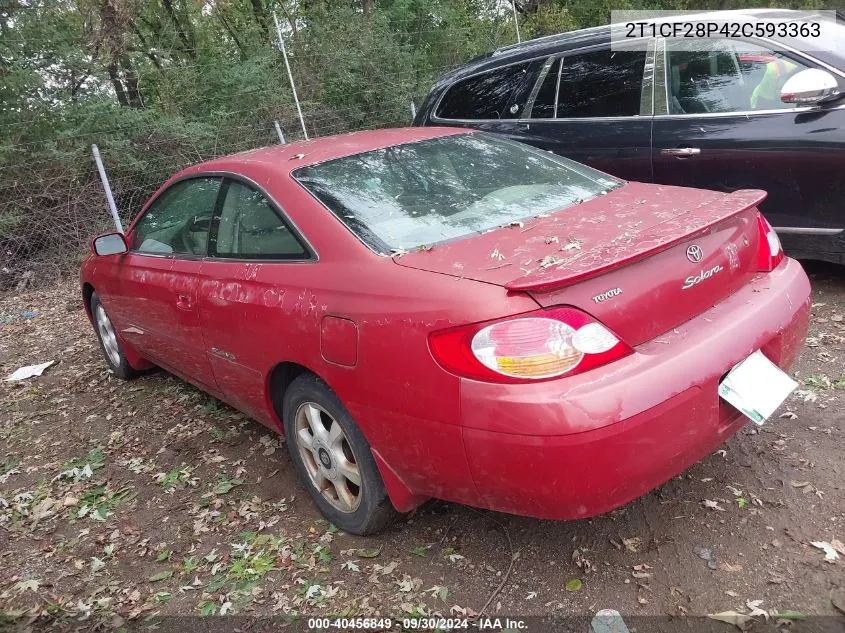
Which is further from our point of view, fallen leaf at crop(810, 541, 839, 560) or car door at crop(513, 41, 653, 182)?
car door at crop(513, 41, 653, 182)

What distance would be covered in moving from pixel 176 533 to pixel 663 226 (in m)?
2.43

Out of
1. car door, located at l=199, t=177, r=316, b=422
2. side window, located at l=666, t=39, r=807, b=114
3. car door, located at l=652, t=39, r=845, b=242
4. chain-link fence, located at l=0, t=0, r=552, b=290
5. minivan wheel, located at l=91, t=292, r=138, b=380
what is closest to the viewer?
car door, located at l=199, t=177, r=316, b=422

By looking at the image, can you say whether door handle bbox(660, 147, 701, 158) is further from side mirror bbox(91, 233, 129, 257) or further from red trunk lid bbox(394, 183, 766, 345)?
side mirror bbox(91, 233, 129, 257)

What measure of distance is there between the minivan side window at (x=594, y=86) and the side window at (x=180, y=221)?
2.83 metres

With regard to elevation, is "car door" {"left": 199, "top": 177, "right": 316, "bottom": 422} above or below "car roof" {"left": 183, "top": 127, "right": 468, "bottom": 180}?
below

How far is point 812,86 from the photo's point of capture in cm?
385

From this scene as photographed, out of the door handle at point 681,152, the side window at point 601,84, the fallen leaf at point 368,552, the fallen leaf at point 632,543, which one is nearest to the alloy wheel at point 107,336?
the fallen leaf at point 368,552

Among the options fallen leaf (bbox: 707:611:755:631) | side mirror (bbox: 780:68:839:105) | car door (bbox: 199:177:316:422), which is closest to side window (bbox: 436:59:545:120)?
side mirror (bbox: 780:68:839:105)

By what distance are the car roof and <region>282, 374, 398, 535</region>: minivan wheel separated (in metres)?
0.99

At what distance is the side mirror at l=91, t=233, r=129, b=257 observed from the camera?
Result: 4023mm

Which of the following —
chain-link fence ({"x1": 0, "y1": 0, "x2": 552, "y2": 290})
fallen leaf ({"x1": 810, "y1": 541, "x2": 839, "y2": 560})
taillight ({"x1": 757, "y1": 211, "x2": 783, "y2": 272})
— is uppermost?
chain-link fence ({"x1": 0, "y1": 0, "x2": 552, "y2": 290})

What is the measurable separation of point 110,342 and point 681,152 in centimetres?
419

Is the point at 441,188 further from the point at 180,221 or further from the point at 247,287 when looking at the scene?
the point at 180,221

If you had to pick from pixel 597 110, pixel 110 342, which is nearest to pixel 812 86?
pixel 597 110
